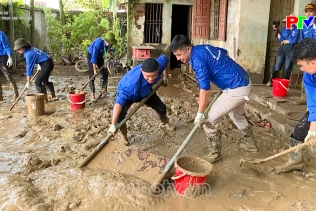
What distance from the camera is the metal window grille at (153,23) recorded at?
1145cm

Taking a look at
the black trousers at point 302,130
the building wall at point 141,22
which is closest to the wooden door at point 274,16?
the building wall at point 141,22

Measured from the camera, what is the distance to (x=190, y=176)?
3051 mm

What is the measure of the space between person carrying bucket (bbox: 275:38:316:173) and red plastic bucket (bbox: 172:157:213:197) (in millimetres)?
994

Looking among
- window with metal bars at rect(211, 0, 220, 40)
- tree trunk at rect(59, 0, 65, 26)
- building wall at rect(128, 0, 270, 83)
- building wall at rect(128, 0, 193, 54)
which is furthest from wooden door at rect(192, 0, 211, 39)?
tree trunk at rect(59, 0, 65, 26)

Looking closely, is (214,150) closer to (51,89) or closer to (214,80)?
(214,80)

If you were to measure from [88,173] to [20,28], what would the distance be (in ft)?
31.1

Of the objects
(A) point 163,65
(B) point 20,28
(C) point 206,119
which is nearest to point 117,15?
(B) point 20,28

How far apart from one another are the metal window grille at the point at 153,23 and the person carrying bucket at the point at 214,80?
808 cm

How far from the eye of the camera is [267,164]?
13.0ft

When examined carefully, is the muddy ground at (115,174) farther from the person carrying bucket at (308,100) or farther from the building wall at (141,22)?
the building wall at (141,22)

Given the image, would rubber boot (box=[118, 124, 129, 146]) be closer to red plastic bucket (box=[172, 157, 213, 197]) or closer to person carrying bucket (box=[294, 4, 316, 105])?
red plastic bucket (box=[172, 157, 213, 197])

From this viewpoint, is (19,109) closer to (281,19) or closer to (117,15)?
(281,19)

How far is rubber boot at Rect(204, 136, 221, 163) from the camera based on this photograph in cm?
398

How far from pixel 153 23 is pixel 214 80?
8.30 metres
